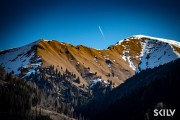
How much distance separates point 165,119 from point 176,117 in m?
11.9

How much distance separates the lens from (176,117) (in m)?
196

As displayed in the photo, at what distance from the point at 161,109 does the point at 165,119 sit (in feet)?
32.8

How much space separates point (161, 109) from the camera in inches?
7761

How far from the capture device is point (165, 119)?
618ft

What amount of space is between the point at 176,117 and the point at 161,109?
11192 millimetres
